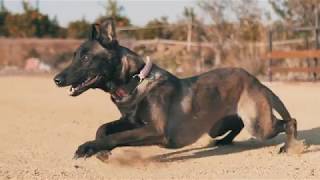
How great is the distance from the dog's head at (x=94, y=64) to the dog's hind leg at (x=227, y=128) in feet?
5.21

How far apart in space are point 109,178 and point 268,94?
2.70 meters

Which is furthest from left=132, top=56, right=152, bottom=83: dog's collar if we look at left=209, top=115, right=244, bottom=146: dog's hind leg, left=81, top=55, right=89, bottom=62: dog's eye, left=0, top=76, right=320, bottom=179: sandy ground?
left=209, top=115, right=244, bottom=146: dog's hind leg

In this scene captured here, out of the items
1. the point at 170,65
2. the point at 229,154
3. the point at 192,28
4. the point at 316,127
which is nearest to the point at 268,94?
the point at 229,154

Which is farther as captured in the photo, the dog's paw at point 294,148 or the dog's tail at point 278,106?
the dog's tail at point 278,106

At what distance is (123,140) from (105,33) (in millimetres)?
1217

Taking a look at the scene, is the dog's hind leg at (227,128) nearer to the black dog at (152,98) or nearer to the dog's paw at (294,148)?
the black dog at (152,98)

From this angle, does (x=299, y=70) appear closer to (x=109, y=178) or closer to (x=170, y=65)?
(x=170, y=65)

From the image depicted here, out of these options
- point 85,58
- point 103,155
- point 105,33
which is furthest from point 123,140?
point 105,33

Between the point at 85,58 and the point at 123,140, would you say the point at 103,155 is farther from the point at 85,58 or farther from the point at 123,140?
the point at 85,58

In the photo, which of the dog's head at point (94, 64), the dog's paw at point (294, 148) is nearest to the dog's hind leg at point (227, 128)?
the dog's paw at point (294, 148)

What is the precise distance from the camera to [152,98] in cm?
802

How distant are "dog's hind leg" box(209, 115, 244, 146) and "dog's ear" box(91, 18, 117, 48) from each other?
1698 mm

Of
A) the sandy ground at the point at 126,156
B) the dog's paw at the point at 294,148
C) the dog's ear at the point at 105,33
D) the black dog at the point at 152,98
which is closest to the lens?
the sandy ground at the point at 126,156

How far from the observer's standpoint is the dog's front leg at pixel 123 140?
24.9ft
